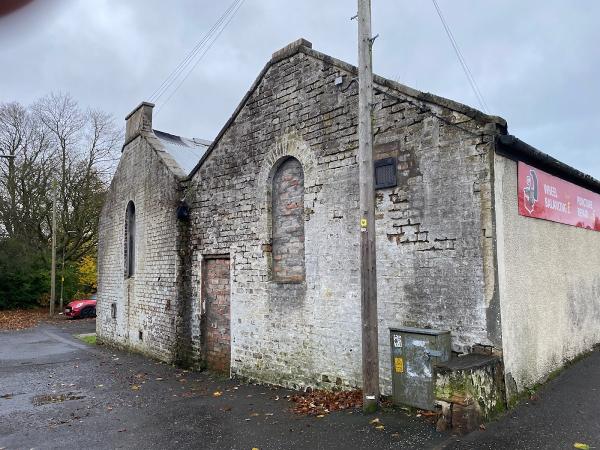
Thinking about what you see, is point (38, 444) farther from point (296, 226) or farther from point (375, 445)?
point (296, 226)

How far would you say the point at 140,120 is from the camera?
46.0 ft

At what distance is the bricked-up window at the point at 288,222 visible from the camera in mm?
8539

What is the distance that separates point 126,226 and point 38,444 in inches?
348

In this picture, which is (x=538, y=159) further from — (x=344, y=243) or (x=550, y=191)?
(x=344, y=243)

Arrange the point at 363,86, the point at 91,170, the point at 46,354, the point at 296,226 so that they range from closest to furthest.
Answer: the point at 363,86 < the point at 296,226 < the point at 46,354 < the point at 91,170

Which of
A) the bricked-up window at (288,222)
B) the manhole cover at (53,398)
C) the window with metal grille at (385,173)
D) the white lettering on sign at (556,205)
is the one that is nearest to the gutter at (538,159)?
the white lettering on sign at (556,205)

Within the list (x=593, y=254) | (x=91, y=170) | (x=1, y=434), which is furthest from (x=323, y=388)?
(x=91, y=170)

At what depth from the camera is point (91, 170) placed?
29.2 metres

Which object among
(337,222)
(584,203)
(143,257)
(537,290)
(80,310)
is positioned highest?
(584,203)

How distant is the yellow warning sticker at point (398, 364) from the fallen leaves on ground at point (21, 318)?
2000 cm

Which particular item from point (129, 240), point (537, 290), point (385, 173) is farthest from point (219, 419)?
point (129, 240)

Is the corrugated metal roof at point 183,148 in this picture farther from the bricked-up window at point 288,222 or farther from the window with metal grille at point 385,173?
the window with metal grille at point 385,173

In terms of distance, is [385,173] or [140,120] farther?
[140,120]

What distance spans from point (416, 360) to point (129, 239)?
10.5 meters
